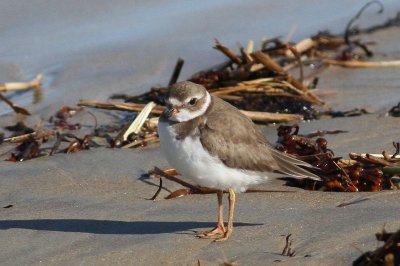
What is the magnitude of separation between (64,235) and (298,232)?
4.41 feet

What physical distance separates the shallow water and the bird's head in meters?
3.38

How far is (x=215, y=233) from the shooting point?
16.1 feet

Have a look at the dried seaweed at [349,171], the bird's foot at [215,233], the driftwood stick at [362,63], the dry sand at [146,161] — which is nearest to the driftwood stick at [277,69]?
the dry sand at [146,161]

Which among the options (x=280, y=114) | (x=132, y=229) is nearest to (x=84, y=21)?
(x=280, y=114)

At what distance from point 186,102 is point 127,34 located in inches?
201

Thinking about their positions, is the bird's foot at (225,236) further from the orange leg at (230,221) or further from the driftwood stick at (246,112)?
the driftwood stick at (246,112)

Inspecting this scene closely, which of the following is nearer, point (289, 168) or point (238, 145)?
point (238, 145)

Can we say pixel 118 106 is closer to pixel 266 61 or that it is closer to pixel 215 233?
pixel 266 61

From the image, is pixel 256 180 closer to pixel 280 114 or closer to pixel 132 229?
pixel 132 229

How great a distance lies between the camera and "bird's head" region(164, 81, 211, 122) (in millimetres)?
5078

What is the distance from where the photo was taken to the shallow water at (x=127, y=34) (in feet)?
30.1

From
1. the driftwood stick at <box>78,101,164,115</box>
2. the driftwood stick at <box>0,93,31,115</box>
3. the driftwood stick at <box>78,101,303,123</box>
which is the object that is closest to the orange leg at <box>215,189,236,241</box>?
the driftwood stick at <box>78,101,303,123</box>

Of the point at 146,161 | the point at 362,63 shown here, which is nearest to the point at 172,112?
the point at 146,161

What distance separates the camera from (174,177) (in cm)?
569
